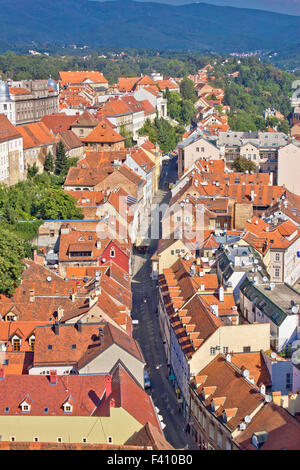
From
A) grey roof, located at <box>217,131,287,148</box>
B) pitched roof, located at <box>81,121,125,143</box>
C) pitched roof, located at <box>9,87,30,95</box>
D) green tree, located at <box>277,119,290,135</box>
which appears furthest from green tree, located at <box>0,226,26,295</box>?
green tree, located at <box>277,119,290,135</box>

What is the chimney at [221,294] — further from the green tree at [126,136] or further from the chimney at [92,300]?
the green tree at [126,136]

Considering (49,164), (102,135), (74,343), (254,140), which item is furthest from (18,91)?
(74,343)

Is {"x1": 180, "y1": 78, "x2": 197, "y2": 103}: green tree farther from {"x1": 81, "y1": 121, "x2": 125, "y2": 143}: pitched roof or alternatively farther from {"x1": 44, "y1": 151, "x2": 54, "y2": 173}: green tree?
{"x1": 44, "y1": 151, "x2": 54, "y2": 173}: green tree

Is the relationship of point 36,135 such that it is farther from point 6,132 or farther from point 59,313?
point 59,313

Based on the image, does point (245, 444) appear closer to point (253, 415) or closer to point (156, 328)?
point (253, 415)

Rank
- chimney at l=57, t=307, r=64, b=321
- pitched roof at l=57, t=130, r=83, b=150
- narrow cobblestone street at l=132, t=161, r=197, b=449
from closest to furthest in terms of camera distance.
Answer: narrow cobblestone street at l=132, t=161, r=197, b=449
chimney at l=57, t=307, r=64, b=321
pitched roof at l=57, t=130, r=83, b=150

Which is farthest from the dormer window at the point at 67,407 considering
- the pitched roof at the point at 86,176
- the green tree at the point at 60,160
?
the green tree at the point at 60,160

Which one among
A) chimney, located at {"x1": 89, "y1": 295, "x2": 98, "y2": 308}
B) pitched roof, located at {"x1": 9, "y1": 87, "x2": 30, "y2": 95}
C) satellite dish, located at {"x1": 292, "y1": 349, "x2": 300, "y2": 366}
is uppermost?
pitched roof, located at {"x1": 9, "y1": 87, "x2": 30, "y2": 95}
